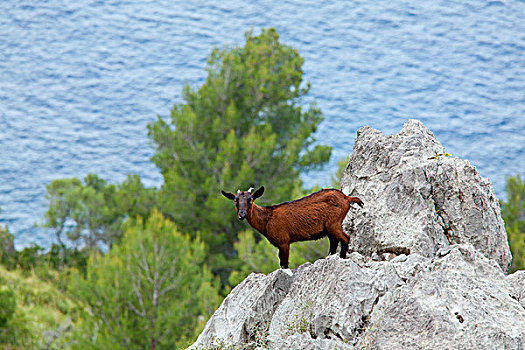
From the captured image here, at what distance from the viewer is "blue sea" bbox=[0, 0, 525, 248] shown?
2259 inches

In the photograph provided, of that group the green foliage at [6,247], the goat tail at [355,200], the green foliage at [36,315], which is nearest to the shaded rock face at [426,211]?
the goat tail at [355,200]

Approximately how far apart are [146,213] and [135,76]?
43.2 meters

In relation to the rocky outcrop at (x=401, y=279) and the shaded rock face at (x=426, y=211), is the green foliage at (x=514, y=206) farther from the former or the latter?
the rocky outcrop at (x=401, y=279)

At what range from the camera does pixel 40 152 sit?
206 ft

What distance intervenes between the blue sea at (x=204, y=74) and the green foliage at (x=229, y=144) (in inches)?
773

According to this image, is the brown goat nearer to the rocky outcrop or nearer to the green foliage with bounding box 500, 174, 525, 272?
the rocky outcrop

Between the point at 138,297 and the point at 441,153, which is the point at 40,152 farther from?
the point at 441,153

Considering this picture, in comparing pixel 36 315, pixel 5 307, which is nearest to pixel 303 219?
pixel 5 307

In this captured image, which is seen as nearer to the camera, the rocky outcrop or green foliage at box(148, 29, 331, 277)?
the rocky outcrop

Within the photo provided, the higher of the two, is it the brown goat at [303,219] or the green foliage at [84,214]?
the brown goat at [303,219]

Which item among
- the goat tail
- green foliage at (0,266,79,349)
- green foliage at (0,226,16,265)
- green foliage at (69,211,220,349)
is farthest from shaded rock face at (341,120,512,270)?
green foliage at (0,226,16,265)

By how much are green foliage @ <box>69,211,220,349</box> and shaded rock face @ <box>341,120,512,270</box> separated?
12.3m

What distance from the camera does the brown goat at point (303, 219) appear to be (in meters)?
8.57

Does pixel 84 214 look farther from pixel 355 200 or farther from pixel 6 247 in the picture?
pixel 355 200
